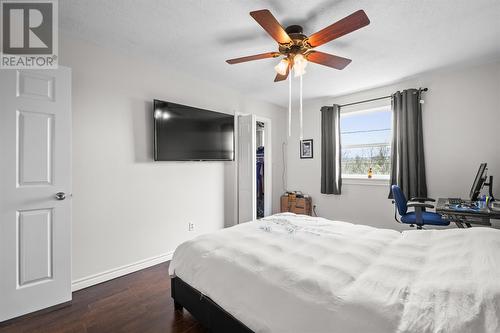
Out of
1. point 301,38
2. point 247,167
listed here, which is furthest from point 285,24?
point 247,167

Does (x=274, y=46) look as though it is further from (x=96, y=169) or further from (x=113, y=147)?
(x=96, y=169)

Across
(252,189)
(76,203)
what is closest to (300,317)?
(76,203)

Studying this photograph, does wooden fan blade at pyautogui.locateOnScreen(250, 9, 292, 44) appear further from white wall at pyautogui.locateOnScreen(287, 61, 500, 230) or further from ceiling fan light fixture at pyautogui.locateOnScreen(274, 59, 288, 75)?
white wall at pyautogui.locateOnScreen(287, 61, 500, 230)

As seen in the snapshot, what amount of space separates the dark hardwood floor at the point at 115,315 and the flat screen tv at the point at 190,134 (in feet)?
4.76

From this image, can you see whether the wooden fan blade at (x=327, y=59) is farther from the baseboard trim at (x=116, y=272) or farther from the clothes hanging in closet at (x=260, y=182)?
the baseboard trim at (x=116, y=272)

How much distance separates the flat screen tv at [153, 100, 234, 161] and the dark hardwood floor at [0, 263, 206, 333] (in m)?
1.45

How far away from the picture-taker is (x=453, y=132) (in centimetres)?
312

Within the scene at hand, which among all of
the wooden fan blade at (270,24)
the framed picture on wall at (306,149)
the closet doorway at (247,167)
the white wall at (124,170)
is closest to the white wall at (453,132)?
the framed picture on wall at (306,149)

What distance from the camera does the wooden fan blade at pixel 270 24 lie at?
1515 mm

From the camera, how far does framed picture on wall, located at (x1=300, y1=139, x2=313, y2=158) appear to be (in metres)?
4.53

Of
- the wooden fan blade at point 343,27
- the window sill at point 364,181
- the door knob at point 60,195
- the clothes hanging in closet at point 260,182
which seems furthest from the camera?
the clothes hanging in closet at point 260,182

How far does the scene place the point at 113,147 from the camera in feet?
8.34

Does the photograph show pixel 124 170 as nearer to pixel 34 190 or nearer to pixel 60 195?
pixel 60 195

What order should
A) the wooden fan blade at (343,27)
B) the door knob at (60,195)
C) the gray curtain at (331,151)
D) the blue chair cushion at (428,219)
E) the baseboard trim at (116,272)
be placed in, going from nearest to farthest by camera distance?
1. the wooden fan blade at (343,27)
2. the door knob at (60,195)
3. the baseboard trim at (116,272)
4. the blue chair cushion at (428,219)
5. the gray curtain at (331,151)
